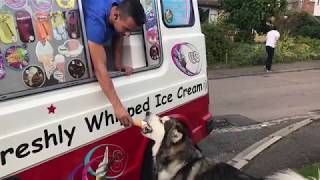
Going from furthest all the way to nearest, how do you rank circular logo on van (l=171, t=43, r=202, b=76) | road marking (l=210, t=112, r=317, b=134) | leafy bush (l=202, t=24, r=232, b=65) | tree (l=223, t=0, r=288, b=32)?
1. tree (l=223, t=0, r=288, b=32)
2. leafy bush (l=202, t=24, r=232, b=65)
3. road marking (l=210, t=112, r=317, b=134)
4. circular logo on van (l=171, t=43, r=202, b=76)

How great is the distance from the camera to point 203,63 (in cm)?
585

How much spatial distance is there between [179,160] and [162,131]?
264 millimetres

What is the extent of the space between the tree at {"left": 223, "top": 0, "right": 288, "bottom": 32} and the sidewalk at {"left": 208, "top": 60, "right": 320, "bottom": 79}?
609cm

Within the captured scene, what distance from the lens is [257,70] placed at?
67.1 ft

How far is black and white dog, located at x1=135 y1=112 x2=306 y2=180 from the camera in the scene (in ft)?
13.5

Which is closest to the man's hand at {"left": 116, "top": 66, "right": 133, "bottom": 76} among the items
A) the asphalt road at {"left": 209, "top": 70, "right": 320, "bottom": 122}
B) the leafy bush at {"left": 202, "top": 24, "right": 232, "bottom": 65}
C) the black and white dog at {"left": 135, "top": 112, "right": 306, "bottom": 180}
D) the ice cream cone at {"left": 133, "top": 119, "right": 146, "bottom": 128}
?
the ice cream cone at {"left": 133, "top": 119, "right": 146, "bottom": 128}

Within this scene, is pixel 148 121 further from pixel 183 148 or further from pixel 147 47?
pixel 147 47

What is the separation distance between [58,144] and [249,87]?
12333 millimetres

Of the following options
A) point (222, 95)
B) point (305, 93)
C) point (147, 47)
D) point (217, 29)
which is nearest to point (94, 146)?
point (147, 47)

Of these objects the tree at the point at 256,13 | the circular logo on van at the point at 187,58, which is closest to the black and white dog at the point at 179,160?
the circular logo on van at the point at 187,58

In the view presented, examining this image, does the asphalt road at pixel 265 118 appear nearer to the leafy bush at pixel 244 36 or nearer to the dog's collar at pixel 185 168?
the dog's collar at pixel 185 168

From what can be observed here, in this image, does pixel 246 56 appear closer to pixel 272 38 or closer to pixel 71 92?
pixel 272 38

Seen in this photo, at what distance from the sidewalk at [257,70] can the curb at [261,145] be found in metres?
8.63

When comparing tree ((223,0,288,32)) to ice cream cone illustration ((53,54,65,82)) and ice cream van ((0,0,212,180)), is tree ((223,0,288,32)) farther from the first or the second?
ice cream cone illustration ((53,54,65,82))
